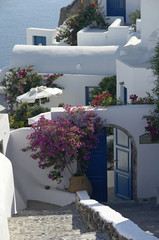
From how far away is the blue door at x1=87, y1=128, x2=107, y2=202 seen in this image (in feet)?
Answer: 42.0

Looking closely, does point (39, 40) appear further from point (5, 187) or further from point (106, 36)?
point (5, 187)

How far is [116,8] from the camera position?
92.9 ft

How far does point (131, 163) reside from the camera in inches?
504

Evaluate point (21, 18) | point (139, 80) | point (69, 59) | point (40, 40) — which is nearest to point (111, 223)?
point (139, 80)

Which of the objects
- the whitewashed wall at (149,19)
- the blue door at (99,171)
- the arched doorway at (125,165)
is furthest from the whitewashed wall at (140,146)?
the whitewashed wall at (149,19)

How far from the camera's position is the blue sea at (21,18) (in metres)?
99.2

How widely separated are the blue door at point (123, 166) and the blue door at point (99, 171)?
0.50 metres

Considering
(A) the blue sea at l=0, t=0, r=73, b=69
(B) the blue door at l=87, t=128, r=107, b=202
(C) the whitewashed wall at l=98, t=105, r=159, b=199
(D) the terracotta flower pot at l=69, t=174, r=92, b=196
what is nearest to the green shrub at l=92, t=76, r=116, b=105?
(B) the blue door at l=87, t=128, r=107, b=202

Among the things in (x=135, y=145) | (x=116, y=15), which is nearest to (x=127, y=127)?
(x=135, y=145)

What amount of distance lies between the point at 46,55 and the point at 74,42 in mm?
7036

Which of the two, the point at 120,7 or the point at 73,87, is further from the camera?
the point at 120,7

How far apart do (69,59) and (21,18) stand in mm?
106420

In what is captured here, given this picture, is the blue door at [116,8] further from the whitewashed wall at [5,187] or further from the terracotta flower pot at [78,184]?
the terracotta flower pot at [78,184]

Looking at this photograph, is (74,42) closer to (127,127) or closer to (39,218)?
(127,127)
